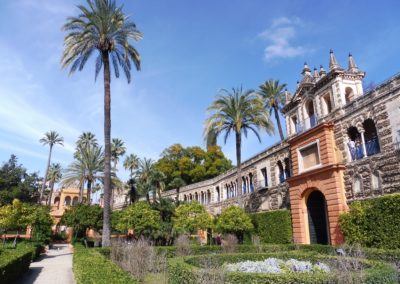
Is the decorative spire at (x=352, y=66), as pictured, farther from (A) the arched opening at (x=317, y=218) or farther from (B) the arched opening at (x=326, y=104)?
(A) the arched opening at (x=317, y=218)

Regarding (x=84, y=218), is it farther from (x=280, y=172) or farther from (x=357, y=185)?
(x=357, y=185)

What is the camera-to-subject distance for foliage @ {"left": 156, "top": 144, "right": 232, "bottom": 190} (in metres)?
54.7

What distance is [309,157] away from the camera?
2125 centimetres

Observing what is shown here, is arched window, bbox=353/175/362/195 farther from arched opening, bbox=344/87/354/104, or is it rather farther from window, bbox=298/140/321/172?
arched opening, bbox=344/87/354/104

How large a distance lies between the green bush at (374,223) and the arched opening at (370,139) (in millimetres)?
2780

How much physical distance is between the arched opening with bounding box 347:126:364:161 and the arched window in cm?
116

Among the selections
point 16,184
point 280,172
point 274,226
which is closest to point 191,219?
point 274,226

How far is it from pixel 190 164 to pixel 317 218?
35554 millimetres

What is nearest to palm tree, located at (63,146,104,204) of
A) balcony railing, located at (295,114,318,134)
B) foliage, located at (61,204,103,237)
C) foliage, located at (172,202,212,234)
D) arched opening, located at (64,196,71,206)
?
foliage, located at (61,204,103,237)

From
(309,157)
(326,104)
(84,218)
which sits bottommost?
(84,218)

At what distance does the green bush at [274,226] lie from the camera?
73.9ft

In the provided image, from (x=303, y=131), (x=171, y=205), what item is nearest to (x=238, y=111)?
(x=303, y=131)

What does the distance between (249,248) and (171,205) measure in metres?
14.4

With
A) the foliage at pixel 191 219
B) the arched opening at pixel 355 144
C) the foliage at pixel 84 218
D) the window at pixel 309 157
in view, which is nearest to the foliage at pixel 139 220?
the foliage at pixel 191 219
